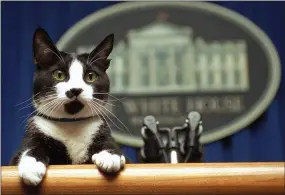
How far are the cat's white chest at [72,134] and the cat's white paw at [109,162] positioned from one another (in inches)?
4.4

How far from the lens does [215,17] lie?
134 cm

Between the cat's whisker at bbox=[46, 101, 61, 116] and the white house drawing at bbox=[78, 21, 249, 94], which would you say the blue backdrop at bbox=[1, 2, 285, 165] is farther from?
the cat's whisker at bbox=[46, 101, 61, 116]

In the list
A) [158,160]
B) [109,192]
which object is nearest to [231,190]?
[109,192]

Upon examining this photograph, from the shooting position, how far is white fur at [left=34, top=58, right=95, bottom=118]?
750mm

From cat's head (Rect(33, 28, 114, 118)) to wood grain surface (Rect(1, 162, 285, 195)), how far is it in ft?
0.55

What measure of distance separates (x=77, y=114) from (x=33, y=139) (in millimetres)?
89

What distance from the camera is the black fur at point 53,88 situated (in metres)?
0.76

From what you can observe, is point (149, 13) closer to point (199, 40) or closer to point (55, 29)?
point (199, 40)

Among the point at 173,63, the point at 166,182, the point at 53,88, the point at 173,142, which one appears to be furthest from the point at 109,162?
the point at 173,63

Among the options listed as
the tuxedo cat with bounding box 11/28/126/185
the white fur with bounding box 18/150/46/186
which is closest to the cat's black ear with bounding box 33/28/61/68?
the tuxedo cat with bounding box 11/28/126/185

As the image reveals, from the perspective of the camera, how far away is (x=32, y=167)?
0.64m

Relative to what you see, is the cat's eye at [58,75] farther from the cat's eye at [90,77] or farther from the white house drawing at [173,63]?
the white house drawing at [173,63]

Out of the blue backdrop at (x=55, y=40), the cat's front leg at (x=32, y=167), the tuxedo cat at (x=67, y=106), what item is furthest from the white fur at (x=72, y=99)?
the blue backdrop at (x=55, y=40)

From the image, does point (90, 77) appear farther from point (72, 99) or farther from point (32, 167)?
point (32, 167)
